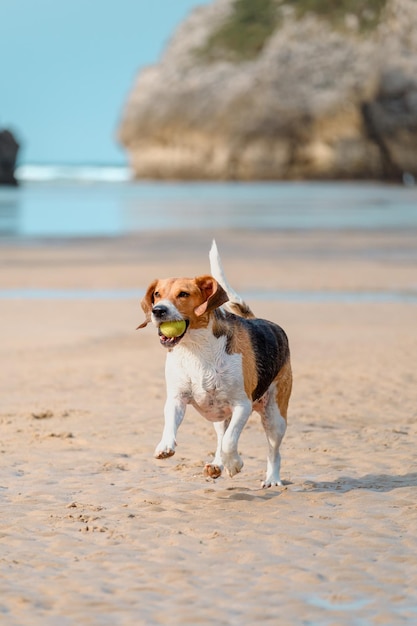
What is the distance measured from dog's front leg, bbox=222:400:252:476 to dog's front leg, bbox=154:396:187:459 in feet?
0.86

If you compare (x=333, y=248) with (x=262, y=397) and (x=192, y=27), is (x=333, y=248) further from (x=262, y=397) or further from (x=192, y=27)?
(x=192, y=27)

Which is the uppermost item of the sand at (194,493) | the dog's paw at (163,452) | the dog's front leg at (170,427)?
the dog's front leg at (170,427)

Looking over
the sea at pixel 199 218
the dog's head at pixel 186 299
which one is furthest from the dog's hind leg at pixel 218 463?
the sea at pixel 199 218

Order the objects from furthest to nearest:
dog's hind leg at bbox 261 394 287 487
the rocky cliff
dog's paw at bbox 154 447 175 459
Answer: the rocky cliff → dog's hind leg at bbox 261 394 287 487 → dog's paw at bbox 154 447 175 459

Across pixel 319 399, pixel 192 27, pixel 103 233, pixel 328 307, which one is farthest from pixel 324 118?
pixel 319 399

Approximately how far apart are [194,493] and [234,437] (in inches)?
26.3

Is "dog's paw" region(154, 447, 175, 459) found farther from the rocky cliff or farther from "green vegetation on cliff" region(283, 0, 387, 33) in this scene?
"green vegetation on cliff" region(283, 0, 387, 33)

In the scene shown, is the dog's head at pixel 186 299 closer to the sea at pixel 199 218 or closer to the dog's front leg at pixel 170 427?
the dog's front leg at pixel 170 427

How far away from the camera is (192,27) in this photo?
5541 inches

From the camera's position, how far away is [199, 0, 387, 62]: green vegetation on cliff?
110 meters

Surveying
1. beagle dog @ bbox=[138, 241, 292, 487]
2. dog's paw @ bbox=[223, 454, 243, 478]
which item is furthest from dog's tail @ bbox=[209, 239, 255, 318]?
dog's paw @ bbox=[223, 454, 243, 478]

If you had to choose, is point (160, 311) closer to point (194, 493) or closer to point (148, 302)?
point (148, 302)

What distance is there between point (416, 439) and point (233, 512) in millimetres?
2289

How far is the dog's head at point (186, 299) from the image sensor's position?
237 inches
